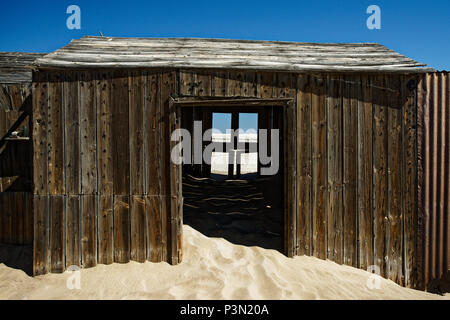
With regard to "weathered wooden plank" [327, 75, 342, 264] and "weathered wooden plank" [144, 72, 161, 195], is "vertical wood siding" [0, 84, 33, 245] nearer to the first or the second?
"weathered wooden plank" [144, 72, 161, 195]

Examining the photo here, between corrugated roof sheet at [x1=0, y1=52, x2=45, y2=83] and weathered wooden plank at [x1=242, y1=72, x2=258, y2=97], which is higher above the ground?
corrugated roof sheet at [x1=0, y1=52, x2=45, y2=83]

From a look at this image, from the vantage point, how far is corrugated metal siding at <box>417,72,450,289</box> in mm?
3961

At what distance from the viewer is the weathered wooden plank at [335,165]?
3.95 metres

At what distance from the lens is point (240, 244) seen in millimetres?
4258

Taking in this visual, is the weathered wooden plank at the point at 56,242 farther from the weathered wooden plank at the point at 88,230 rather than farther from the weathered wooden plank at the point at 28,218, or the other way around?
the weathered wooden plank at the point at 28,218

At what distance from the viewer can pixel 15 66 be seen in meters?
5.70

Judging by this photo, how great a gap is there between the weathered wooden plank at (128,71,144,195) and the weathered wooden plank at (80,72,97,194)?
57 cm

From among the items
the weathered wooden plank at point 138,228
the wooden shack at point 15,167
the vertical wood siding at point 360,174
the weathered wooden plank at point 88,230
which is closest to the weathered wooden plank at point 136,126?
the weathered wooden plank at point 138,228

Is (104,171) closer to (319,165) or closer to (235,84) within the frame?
(235,84)

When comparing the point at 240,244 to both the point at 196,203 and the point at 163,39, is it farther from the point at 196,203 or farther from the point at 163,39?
the point at 163,39

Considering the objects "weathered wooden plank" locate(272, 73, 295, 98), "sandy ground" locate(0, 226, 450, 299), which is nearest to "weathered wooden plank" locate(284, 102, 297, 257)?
"weathered wooden plank" locate(272, 73, 295, 98)

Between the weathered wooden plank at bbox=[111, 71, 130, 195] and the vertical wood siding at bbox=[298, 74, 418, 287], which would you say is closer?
the weathered wooden plank at bbox=[111, 71, 130, 195]

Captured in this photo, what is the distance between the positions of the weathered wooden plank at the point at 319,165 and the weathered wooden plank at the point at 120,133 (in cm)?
296
